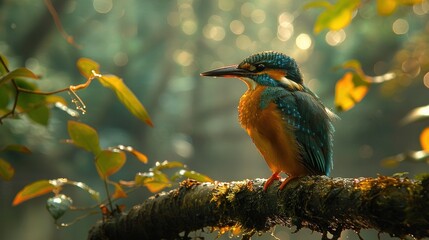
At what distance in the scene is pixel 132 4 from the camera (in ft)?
37.9

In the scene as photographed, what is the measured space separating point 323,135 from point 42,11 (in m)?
7.50

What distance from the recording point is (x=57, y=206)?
0.99 m

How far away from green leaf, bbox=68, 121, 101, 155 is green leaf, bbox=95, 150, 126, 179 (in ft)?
0.09

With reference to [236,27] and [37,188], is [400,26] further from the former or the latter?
[37,188]

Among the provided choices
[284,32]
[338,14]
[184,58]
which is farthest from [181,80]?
[338,14]

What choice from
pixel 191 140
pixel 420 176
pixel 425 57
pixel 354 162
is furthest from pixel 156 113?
pixel 420 176

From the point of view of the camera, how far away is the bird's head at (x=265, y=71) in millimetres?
1222

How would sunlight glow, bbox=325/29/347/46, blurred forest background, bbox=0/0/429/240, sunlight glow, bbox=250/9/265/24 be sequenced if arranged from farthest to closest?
1. sunlight glow, bbox=250/9/265/24
2. sunlight glow, bbox=325/29/347/46
3. blurred forest background, bbox=0/0/429/240

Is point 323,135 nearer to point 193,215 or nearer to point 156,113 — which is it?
point 193,215

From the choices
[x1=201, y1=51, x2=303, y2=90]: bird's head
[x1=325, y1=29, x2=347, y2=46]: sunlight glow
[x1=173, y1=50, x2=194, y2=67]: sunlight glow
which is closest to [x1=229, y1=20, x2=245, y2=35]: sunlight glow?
[x1=173, y1=50, x2=194, y2=67]: sunlight glow

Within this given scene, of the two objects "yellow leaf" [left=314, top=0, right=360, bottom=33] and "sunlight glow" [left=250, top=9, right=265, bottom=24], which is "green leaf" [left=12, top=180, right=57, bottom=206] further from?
"sunlight glow" [left=250, top=9, right=265, bottom=24]

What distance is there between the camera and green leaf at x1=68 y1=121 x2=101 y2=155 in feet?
3.33

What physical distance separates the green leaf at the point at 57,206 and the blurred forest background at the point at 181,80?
424 cm

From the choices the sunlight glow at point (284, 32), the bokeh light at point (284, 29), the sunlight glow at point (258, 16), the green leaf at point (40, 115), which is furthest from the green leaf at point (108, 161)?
the sunlight glow at point (258, 16)
